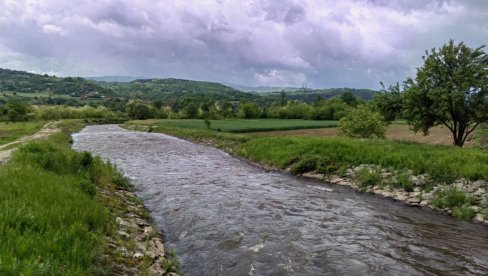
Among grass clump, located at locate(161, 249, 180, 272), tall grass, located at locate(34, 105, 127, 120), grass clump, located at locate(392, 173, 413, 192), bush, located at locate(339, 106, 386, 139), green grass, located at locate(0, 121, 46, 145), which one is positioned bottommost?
tall grass, located at locate(34, 105, 127, 120)

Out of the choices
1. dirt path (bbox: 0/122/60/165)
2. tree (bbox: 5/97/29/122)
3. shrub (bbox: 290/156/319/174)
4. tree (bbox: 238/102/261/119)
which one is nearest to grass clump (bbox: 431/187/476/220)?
shrub (bbox: 290/156/319/174)

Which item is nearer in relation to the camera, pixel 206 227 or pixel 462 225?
pixel 206 227

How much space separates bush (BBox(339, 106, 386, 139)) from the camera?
125 ft

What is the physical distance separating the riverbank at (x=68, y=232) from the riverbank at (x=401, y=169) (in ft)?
42.5

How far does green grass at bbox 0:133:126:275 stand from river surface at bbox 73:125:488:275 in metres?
2.87

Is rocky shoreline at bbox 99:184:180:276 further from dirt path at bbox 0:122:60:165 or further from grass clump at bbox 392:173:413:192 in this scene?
grass clump at bbox 392:173:413:192

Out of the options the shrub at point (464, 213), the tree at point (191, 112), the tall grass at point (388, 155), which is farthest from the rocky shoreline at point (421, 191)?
the tree at point (191, 112)

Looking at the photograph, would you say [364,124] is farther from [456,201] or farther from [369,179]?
[456,201]

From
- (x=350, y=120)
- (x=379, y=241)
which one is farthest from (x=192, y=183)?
(x=350, y=120)

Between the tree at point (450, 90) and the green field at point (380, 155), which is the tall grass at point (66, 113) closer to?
the green field at point (380, 155)

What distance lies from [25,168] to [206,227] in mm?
7440

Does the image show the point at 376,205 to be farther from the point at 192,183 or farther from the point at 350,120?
the point at 350,120

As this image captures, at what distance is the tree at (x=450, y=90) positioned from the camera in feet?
86.1

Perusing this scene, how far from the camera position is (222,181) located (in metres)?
22.1
